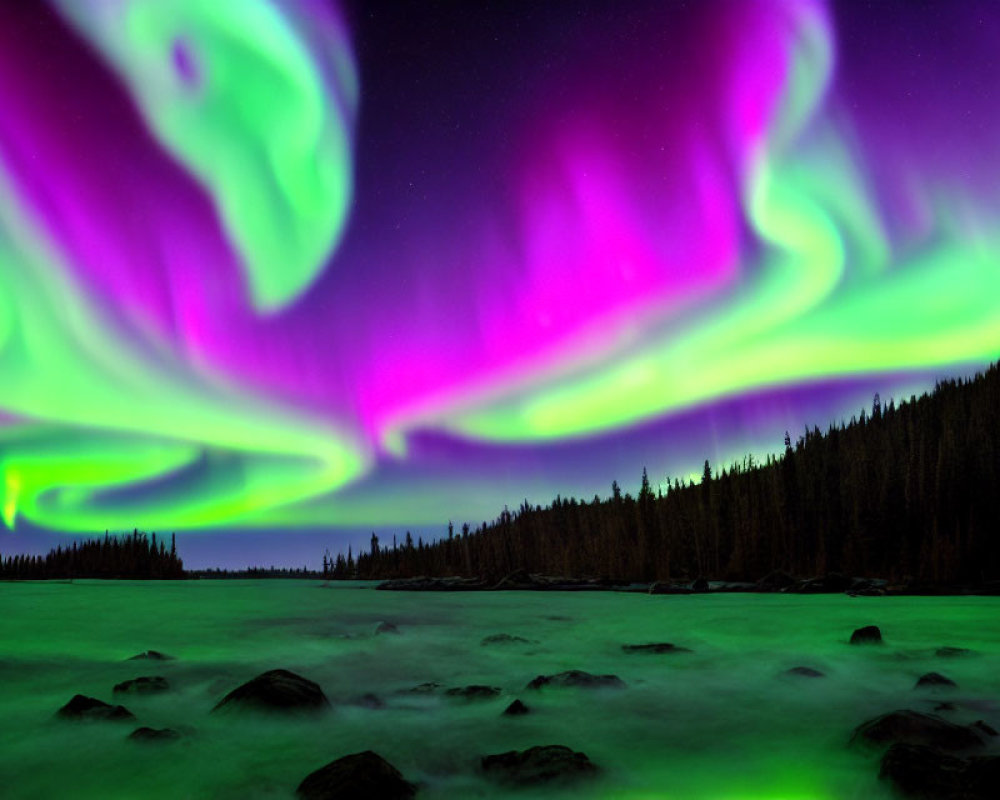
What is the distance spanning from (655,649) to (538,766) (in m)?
7.56

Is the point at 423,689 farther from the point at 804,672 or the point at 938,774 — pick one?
the point at 938,774

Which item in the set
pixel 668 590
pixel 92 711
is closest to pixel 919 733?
pixel 92 711

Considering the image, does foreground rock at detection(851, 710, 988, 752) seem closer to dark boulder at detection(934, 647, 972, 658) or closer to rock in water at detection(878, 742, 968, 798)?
rock in water at detection(878, 742, 968, 798)

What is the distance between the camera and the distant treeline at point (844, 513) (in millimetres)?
40812

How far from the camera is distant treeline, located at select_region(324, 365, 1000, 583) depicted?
40812mm

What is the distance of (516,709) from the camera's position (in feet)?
24.6

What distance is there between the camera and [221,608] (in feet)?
85.2

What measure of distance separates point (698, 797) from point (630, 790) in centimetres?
49

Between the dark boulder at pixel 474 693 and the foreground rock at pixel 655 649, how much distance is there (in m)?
4.50

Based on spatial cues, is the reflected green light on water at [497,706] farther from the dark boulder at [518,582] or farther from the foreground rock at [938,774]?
the dark boulder at [518,582]

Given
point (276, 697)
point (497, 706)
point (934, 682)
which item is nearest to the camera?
point (276, 697)

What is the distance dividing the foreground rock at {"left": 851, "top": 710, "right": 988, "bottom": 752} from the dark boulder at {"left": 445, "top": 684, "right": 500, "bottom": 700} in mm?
3903

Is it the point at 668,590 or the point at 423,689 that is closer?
the point at 423,689

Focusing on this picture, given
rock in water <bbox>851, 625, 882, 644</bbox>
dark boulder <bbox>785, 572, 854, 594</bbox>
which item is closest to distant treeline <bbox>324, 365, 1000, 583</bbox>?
dark boulder <bbox>785, 572, 854, 594</bbox>
